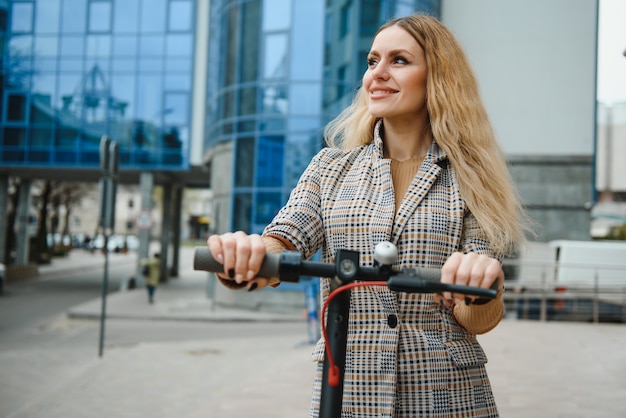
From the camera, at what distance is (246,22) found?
69.4ft

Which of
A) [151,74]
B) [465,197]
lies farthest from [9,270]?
[465,197]

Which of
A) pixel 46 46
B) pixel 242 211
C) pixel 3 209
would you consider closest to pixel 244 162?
pixel 242 211

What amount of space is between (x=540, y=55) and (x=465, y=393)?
22213 millimetres

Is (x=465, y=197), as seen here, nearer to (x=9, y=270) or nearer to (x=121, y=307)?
(x=121, y=307)

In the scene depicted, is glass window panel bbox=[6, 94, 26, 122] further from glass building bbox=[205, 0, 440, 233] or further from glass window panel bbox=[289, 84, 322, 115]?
glass window panel bbox=[289, 84, 322, 115]

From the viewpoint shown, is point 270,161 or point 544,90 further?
point 544,90

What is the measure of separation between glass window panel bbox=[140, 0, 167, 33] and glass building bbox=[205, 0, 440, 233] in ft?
21.6

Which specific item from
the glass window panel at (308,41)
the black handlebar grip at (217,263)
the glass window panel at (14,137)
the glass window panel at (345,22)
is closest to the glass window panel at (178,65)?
the glass window panel at (14,137)

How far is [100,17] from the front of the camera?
2725 cm

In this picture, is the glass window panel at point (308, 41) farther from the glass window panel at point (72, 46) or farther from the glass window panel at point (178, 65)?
the glass window panel at point (72, 46)

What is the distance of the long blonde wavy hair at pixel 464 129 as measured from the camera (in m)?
1.97

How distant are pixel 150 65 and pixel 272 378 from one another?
21.3m

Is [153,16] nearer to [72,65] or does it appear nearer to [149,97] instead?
[149,97]

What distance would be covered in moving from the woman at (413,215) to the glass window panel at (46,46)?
2809cm
